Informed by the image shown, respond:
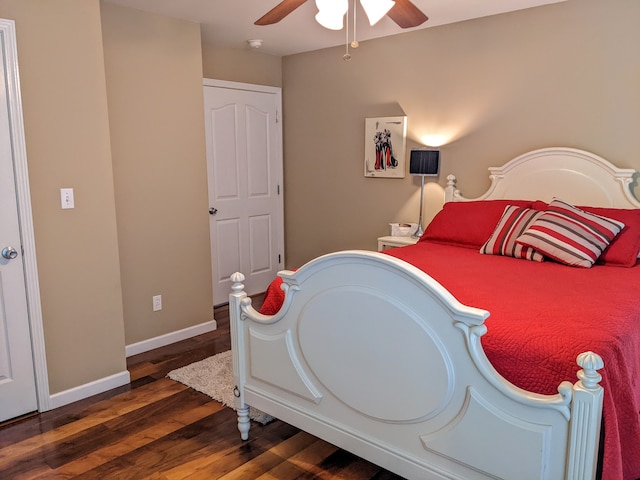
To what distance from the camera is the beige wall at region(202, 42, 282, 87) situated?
162 inches

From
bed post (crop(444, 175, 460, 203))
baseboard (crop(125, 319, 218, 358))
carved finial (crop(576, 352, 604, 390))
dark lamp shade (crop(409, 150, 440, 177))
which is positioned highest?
dark lamp shade (crop(409, 150, 440, 177))

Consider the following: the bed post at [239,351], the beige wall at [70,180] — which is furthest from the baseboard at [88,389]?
the bed post at [239,351]

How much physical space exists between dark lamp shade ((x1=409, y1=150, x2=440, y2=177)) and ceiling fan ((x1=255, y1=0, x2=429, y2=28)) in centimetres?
119

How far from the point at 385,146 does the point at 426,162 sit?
0.53 metres

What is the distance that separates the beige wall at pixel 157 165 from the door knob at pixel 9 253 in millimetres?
843

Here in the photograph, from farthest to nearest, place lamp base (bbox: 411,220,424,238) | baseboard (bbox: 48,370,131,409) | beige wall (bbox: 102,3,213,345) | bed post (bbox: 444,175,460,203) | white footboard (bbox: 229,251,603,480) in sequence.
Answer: lamp base (bbox: 411,220,424,238) → bed post (bbox: 444,175,460,203) → beige wall (bbox: 102,3,213,345) → baseboard (bbox: 48,370,131,409) → white footboard (bbox: 229,251,603,480)

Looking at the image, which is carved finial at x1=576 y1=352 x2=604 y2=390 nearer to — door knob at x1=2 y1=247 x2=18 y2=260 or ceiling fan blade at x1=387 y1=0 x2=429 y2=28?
ceiling fan blade at x1=387 y1=0 x2=429 y2=28

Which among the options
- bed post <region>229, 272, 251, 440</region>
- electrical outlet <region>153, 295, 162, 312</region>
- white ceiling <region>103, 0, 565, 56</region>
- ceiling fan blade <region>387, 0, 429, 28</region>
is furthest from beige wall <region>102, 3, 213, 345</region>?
ceiling fan blade <region>387, 0, 429, 28</region>

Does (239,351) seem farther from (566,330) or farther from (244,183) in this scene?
(244,183)

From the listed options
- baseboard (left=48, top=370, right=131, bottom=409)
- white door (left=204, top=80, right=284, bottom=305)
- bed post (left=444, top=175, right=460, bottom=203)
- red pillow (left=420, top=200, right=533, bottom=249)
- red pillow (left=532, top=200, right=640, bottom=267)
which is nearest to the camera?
red pillow (left=532, top=200, right=640, bottom=267)

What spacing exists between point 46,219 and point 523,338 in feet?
7.70

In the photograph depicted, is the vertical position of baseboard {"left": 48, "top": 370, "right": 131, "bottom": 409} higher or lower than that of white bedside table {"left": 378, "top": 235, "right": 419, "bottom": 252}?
lower

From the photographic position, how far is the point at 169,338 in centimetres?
364

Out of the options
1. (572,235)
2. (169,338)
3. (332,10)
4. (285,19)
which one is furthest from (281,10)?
(169,338)
